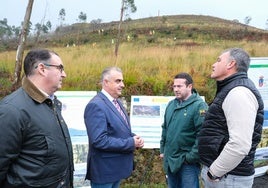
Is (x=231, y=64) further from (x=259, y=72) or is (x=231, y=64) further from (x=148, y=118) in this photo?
(x=259, y=72)

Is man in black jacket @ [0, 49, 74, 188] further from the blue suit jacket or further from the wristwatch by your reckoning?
the wristwatch

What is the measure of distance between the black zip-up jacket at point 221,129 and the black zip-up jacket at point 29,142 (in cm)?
132

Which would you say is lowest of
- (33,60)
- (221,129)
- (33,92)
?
(221,129)

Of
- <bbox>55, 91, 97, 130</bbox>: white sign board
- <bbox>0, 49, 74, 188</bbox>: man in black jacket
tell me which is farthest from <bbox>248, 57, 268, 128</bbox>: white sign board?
<bbox>0, 49, 74, 188</bbox>: man in black jacket

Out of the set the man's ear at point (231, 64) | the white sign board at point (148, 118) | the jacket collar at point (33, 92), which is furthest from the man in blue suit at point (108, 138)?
the white sign board at point (148, 118)

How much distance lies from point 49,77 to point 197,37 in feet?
106

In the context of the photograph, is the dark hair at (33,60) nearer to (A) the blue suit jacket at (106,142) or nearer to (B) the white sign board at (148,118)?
(A) the blue suit jacket at (106,142)

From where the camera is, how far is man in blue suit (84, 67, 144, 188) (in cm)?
325

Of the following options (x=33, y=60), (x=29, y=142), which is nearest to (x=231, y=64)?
(x=33, y=60)

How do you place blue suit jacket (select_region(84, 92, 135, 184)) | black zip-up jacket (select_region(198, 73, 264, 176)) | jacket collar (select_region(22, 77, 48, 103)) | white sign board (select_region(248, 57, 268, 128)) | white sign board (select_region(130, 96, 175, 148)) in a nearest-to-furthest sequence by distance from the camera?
jacket collar (select_region(22, 77, 48, 103)) → black zip-up jacket (select_region(198, 73, 264, 176)) → blue suit jacket (select_region(84, 92, 135, 184)) → white sign board (select_region(130, 96, 175, 148)) → white sign board (select_region(248, 57, 268, 128))

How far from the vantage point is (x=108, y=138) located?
127 inches

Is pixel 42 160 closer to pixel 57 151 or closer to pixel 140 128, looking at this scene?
pixel 57 151

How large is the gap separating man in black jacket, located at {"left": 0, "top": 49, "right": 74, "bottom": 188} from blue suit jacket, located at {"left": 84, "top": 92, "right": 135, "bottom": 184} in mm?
759

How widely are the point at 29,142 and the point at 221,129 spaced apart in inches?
63.4
